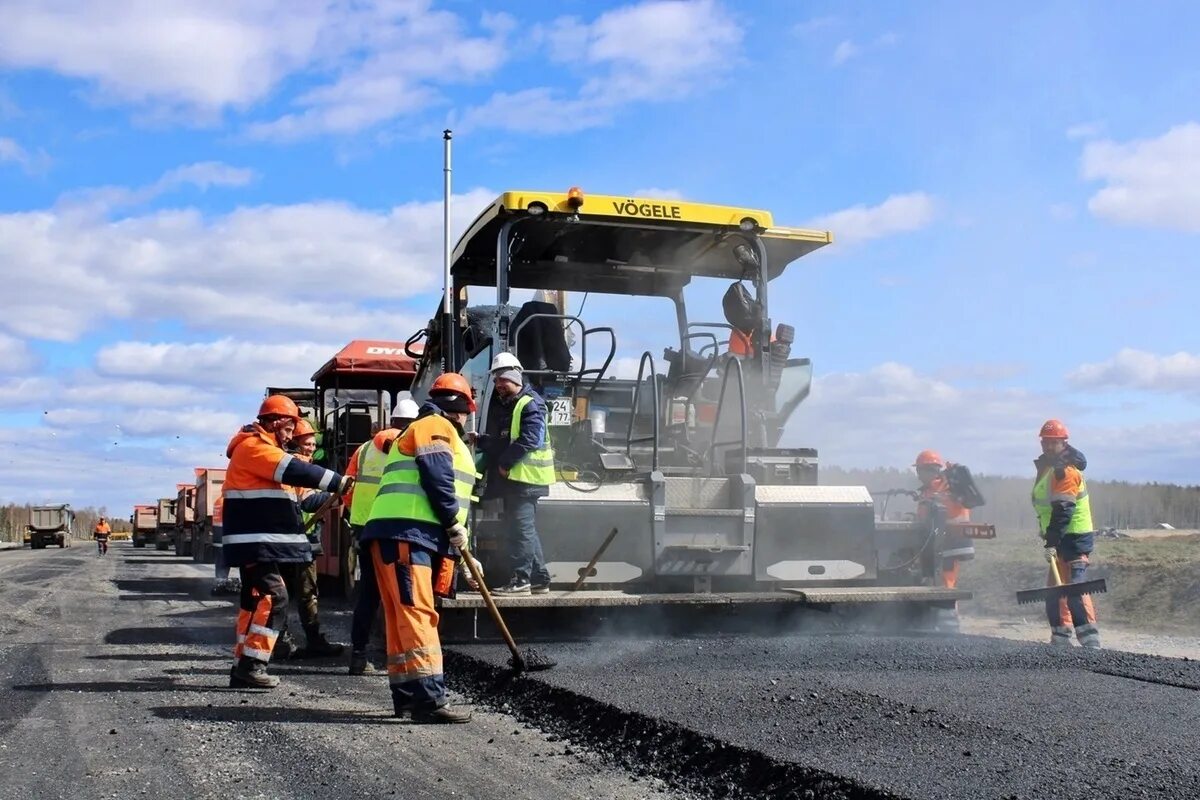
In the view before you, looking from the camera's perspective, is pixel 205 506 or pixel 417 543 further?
pixel 205 506

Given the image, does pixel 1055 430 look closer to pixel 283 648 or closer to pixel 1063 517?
pixel 1063 517

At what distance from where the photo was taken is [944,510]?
31.0ft

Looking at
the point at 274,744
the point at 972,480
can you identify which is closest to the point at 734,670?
the point at 274,744

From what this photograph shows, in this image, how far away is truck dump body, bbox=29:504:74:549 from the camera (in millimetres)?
54000

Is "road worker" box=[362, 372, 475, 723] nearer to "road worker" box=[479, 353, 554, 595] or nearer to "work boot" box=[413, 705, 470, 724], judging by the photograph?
"work boot" box=[413, 705, 470, 724]

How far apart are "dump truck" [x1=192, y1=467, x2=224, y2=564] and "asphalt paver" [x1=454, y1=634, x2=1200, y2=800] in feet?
60.6

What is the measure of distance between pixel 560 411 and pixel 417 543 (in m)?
2.70

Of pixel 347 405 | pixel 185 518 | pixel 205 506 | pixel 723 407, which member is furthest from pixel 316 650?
pixel 185 518

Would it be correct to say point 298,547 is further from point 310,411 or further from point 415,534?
point 310,411

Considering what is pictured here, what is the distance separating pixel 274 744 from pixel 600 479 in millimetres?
3355

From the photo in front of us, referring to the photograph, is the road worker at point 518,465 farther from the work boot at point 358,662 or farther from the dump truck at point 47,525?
the dump truck at point 47,525

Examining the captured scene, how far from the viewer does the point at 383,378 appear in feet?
42.7

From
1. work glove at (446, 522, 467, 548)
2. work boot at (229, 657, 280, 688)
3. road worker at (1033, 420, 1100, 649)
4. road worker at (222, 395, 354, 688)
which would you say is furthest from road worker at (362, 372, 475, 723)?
road worker at (1033, 420, 1100, 649)

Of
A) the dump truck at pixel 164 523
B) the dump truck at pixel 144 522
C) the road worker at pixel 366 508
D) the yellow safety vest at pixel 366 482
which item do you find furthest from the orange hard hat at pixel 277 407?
the dump truck at pixel 144 522
